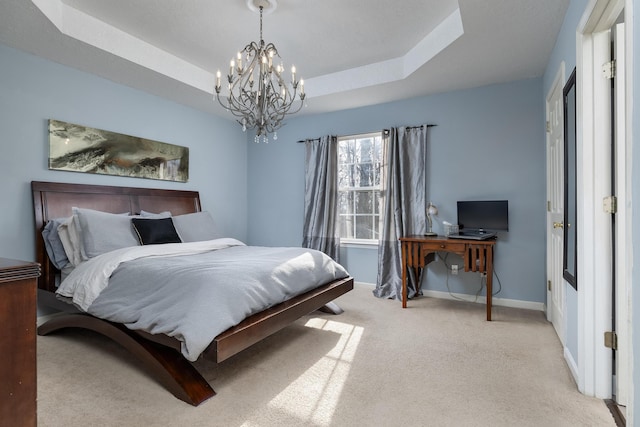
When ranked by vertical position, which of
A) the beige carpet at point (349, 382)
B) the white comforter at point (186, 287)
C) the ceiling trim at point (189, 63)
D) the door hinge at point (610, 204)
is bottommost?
the beige carpet at point (349, 382)

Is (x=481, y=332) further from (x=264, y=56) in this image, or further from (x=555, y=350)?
(x=264, y=56)

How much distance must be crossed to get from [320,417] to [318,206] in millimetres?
3095

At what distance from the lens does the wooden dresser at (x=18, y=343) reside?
934mm

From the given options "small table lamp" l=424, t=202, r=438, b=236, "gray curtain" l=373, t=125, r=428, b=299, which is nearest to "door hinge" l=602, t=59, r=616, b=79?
"small table lamp" l=424, t=202, r=438, b=236

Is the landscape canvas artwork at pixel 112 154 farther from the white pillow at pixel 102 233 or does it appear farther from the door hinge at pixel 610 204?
the door hinge at pixel 610 204

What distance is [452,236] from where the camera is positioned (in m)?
3.42

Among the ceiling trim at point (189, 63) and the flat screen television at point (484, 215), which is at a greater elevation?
the ceiling trim at point (189, 63)

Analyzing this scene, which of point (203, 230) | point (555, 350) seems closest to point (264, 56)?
point (203, 230)

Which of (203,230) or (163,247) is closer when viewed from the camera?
(163,247)

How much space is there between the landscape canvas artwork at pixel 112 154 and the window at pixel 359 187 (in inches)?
82.4

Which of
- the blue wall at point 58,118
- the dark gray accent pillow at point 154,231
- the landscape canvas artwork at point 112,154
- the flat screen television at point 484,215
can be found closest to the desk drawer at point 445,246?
the flat screen television at point 484,215

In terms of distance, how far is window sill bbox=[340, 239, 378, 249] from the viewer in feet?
14.4

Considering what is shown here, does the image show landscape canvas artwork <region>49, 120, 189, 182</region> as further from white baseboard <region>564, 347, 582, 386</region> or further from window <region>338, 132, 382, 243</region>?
white baseboard <region>564, 347, 582, 386</region>

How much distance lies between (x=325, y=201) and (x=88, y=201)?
265 centimetres
